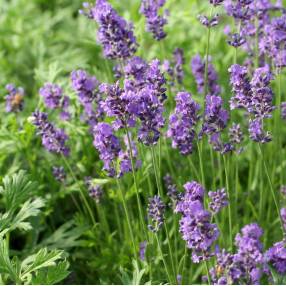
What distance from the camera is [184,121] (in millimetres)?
2428

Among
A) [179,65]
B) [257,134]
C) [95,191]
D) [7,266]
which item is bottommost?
[7,266]

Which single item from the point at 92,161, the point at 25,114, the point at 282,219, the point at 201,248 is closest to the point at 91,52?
the point at 25,114

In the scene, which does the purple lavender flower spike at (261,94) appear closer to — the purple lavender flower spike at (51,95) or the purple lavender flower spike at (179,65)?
the purple lavender flower spike at (179,65)

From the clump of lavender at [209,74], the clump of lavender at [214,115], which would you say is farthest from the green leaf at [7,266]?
the clump of lavender at [209,74]

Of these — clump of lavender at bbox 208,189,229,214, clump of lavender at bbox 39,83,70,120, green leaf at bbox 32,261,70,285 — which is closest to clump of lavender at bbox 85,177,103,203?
clump of lavender at bbox 39,83,70,120

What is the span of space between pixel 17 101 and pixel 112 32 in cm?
102

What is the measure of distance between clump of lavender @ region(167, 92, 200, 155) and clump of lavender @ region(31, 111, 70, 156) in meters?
0.69

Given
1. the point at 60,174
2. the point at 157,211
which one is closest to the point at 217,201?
the point at 157,211

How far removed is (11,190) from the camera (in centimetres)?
300

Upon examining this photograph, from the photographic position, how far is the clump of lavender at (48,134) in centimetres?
297

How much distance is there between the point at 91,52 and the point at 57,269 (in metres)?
3.16

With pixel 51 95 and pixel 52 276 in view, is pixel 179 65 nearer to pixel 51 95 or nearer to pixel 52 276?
pixel 51 95

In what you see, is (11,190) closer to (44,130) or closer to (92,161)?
(44,130)

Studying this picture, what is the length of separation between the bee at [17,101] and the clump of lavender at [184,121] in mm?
1261
